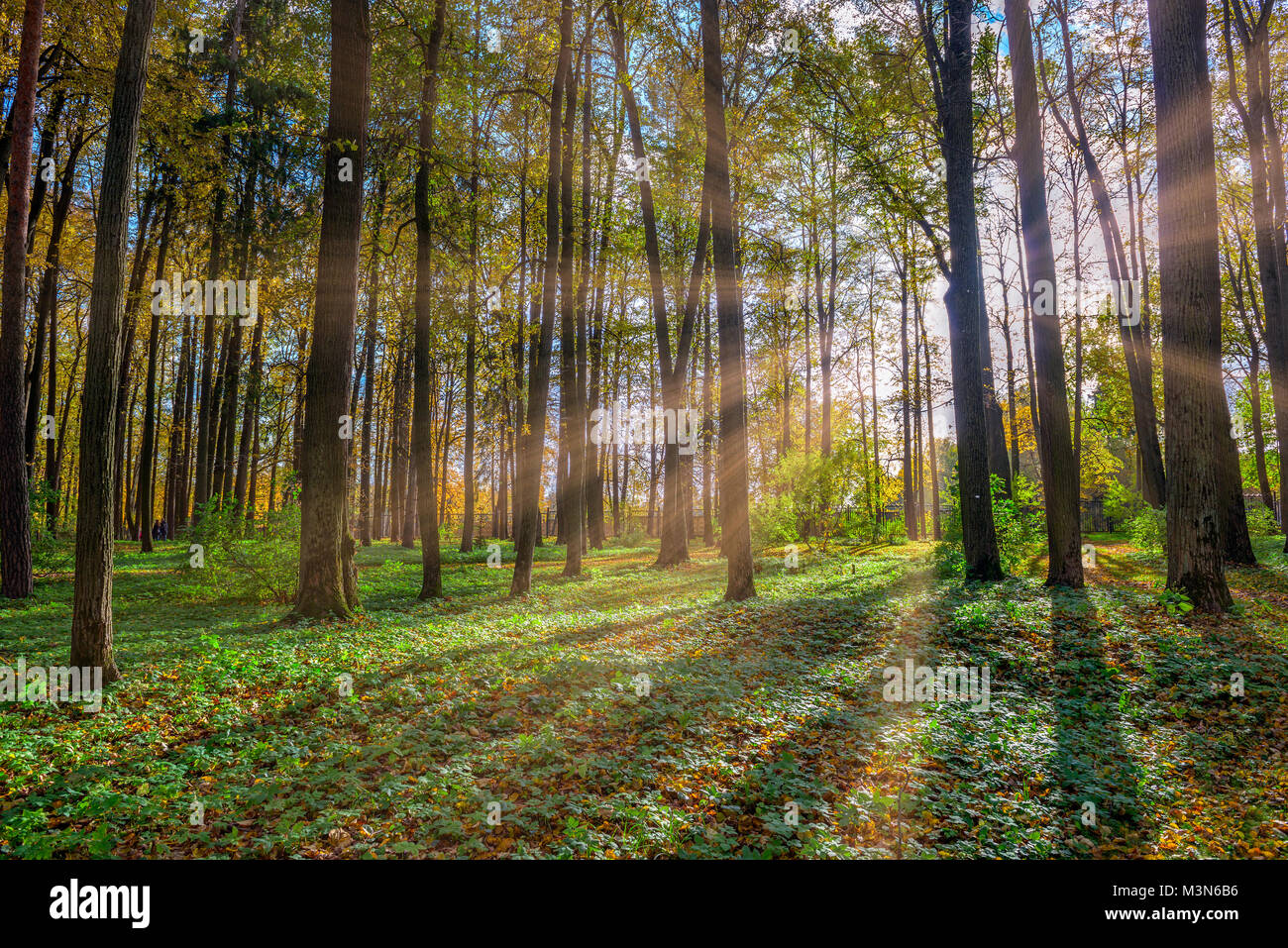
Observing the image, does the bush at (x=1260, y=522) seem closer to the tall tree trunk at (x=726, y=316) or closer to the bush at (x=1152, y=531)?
the bush at (x=1152, y=531)

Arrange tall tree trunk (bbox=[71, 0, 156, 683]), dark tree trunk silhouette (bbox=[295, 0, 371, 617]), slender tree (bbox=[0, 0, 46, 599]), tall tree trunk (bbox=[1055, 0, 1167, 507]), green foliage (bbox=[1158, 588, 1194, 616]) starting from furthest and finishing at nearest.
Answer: tall tree trunk (bbox=[1055, 0, 1167, 507]), slender tree (bbox=[0, 0, 46, 599]), dark tree trunk silhouette (bbox=[295, 0, 371, 617]), green foliage (bbox=[1158, 588, 1194, 616]), tall tree trunk (bbox=[71, 0, 156, 683])

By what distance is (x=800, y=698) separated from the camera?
602cm

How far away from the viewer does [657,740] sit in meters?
4.93

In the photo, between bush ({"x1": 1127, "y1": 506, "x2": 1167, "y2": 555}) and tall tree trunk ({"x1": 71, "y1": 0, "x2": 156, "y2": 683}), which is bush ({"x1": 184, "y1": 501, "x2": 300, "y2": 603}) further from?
bush ({"x1": 1127, "y1": 506, "x2": 1167, "y2": 555})

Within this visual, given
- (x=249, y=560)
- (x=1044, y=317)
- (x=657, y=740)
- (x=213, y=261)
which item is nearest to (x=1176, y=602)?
(x=1044, y=317)

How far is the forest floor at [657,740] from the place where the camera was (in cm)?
354

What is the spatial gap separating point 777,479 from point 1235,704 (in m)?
13.5

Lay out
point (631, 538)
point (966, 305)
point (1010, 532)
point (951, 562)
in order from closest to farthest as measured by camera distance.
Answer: point (966, 305) → point (1010, 532) → point (951, 562) → point (631, 538)

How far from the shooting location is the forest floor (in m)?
3.54

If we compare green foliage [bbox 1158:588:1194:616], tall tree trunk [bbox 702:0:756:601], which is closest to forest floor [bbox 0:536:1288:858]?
green foliage [bbox 1158:588:1194:616]

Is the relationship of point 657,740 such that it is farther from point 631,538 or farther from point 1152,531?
point 631,538

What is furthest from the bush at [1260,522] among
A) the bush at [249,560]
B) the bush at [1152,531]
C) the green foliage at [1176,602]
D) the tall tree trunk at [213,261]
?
the tall tree trunk at [213,261]
